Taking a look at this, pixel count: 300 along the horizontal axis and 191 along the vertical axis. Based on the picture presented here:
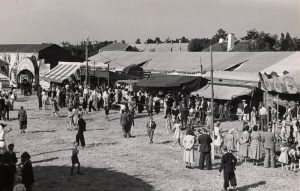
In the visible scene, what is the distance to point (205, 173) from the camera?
16.0m

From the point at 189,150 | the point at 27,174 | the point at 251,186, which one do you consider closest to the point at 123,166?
the point at 189,150

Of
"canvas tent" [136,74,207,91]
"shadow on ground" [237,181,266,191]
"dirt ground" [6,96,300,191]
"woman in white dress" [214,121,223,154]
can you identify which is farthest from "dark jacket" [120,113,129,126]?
"canvas tent" [136,74,207,91]

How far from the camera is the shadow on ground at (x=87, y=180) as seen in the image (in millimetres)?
14070

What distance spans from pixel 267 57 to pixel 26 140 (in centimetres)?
1948

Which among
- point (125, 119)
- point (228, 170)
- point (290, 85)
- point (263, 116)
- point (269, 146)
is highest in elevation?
point (290, 85)

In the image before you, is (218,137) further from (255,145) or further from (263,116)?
(263,116)

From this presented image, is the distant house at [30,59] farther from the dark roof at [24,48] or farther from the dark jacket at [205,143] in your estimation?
the dark jacket at [205,143]

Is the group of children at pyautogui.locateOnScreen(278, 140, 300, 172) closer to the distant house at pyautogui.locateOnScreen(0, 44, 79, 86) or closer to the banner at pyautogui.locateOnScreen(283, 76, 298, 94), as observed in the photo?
the banner at pyautogui.locateOnScreen(283, 76, 298, 94)

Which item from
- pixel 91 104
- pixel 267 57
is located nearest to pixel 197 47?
pixel 267 57

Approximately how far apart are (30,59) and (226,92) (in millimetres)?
27317

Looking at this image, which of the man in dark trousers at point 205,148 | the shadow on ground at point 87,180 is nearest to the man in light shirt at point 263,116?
the man in dark trousers at point 205,148

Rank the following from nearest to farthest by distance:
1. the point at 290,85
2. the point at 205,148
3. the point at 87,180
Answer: the point at 87,180, the point at 205,148, the point at 290,85

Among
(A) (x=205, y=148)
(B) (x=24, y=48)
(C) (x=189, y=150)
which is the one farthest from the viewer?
(B) (x=24, y=48)

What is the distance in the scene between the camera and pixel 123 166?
55.2ft
